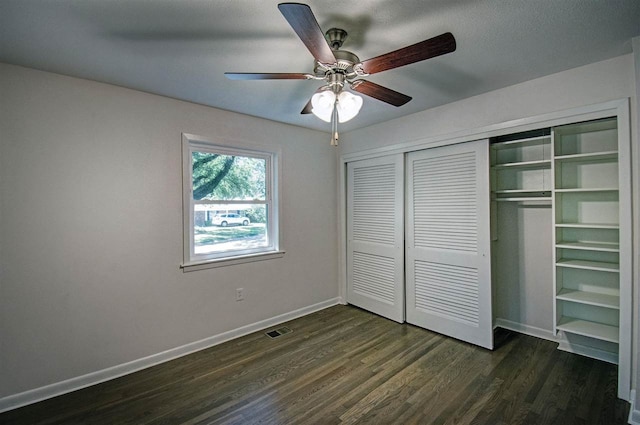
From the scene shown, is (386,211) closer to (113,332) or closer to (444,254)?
(444,254)

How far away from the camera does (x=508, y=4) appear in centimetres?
153

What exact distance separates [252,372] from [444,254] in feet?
7.16

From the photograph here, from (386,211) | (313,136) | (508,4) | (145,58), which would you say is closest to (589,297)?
(386,211)

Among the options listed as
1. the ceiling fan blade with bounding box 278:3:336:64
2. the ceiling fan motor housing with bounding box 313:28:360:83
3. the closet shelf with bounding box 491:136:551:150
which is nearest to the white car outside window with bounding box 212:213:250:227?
the ceiling fan motor housing with bounding box 313:28:360:83

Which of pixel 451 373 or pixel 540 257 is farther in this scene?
pixel 540 257

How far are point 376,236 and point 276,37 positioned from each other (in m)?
2.59

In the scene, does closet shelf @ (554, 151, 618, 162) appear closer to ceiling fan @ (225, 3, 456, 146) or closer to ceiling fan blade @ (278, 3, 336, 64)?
ceiling fan @ (225, 3, 456, 146)

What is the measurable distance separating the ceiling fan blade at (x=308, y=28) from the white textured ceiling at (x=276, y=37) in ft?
0.87

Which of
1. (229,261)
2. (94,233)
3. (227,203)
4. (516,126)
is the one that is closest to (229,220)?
(227,203)

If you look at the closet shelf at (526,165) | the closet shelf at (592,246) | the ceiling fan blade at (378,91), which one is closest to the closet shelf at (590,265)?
the closet shelf at (592,246)

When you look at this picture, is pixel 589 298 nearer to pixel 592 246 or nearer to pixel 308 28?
pixel 592 246

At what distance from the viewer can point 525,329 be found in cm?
312

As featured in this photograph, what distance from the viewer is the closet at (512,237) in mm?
2535

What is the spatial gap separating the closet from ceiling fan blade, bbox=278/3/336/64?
2.02 metres
